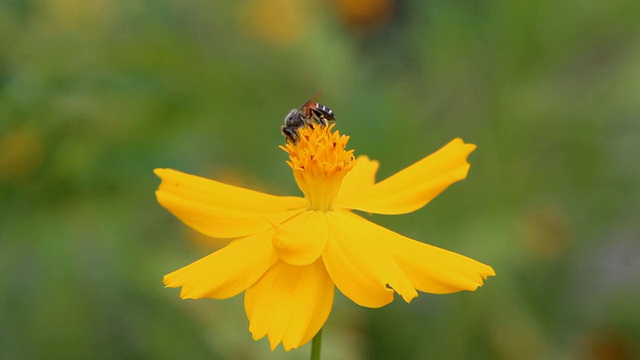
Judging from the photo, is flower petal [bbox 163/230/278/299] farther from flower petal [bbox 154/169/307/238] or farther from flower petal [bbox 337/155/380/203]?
flower petal [bbox 337/155/380/203]

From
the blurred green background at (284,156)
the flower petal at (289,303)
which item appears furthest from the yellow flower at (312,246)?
the blurred green background at (284,156)

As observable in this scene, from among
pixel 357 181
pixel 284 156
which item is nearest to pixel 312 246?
pixel 357 181

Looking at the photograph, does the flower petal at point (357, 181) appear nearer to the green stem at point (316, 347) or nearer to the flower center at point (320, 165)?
the flower center at point (320, 165)

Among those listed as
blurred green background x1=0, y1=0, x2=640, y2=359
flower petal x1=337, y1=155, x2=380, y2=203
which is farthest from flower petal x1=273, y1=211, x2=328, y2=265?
blurred green background x1=0, y1=0, x2=640, y2=359

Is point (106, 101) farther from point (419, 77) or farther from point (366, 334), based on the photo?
point (419, 77)

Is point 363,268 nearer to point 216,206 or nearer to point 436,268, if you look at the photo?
point 436,268

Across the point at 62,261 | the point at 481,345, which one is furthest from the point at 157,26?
the point at 481,345
